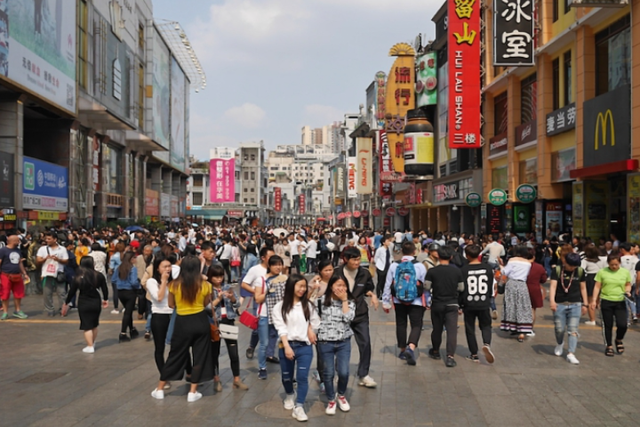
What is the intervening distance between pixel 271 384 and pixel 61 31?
3165cm

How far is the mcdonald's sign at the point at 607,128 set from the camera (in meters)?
18.8

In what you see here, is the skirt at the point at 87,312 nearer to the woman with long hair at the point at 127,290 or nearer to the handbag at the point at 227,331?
the woman with long hair at the point at 127,290

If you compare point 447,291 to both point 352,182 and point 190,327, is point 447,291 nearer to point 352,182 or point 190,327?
point 190,327

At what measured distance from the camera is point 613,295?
31.5 ft

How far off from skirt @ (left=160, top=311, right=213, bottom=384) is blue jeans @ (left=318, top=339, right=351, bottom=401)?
4.53 ft

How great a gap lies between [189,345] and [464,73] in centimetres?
2730

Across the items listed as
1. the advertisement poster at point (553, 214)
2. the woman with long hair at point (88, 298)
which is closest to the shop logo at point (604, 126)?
the advertisement poster at point (553, 214)

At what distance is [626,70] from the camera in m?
19.4

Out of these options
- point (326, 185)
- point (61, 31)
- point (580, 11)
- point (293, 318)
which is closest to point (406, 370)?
point (293, 318)

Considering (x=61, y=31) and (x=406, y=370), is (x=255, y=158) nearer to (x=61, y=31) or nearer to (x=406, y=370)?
(x=61, y=31)

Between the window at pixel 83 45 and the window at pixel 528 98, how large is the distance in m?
26.7

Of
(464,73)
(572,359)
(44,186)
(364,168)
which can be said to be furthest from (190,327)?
(364,168)

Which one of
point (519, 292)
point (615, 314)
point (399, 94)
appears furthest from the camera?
point (399, 94)

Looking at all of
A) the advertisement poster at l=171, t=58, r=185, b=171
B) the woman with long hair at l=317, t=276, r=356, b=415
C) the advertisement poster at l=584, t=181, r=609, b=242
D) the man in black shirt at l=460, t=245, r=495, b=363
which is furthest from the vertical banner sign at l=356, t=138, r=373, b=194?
the woman with long hair at l=317, t=276, r=356, b=415
